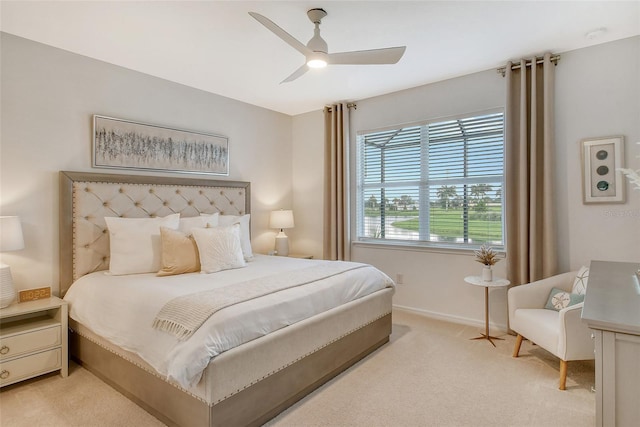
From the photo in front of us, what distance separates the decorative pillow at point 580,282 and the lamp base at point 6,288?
4184 mm

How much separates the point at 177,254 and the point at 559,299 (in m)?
3.10

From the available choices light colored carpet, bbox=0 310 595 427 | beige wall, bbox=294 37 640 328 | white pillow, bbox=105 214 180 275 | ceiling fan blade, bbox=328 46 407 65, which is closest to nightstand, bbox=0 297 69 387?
light colored carpet, bbox=0 310 595 427

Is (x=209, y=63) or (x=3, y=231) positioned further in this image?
(x=209, y=63)

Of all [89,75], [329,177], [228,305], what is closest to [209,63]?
[89,75]

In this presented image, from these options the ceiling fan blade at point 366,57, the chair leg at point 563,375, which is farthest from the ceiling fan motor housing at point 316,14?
the chair leg at point 563,375

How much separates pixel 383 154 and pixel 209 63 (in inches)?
89.1

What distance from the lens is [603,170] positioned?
2.90 metres

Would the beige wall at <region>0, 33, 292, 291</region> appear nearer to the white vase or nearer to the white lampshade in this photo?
the white lampshade

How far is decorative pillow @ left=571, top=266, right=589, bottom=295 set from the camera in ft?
8.74

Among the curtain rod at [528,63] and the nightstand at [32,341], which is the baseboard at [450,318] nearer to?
the curtain rod at [528,63]

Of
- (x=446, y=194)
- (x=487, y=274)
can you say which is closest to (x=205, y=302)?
(x=487, y=274)

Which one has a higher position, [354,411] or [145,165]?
[145,165]

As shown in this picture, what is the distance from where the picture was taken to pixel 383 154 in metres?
4.36

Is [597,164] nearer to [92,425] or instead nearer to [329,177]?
[329,177]
